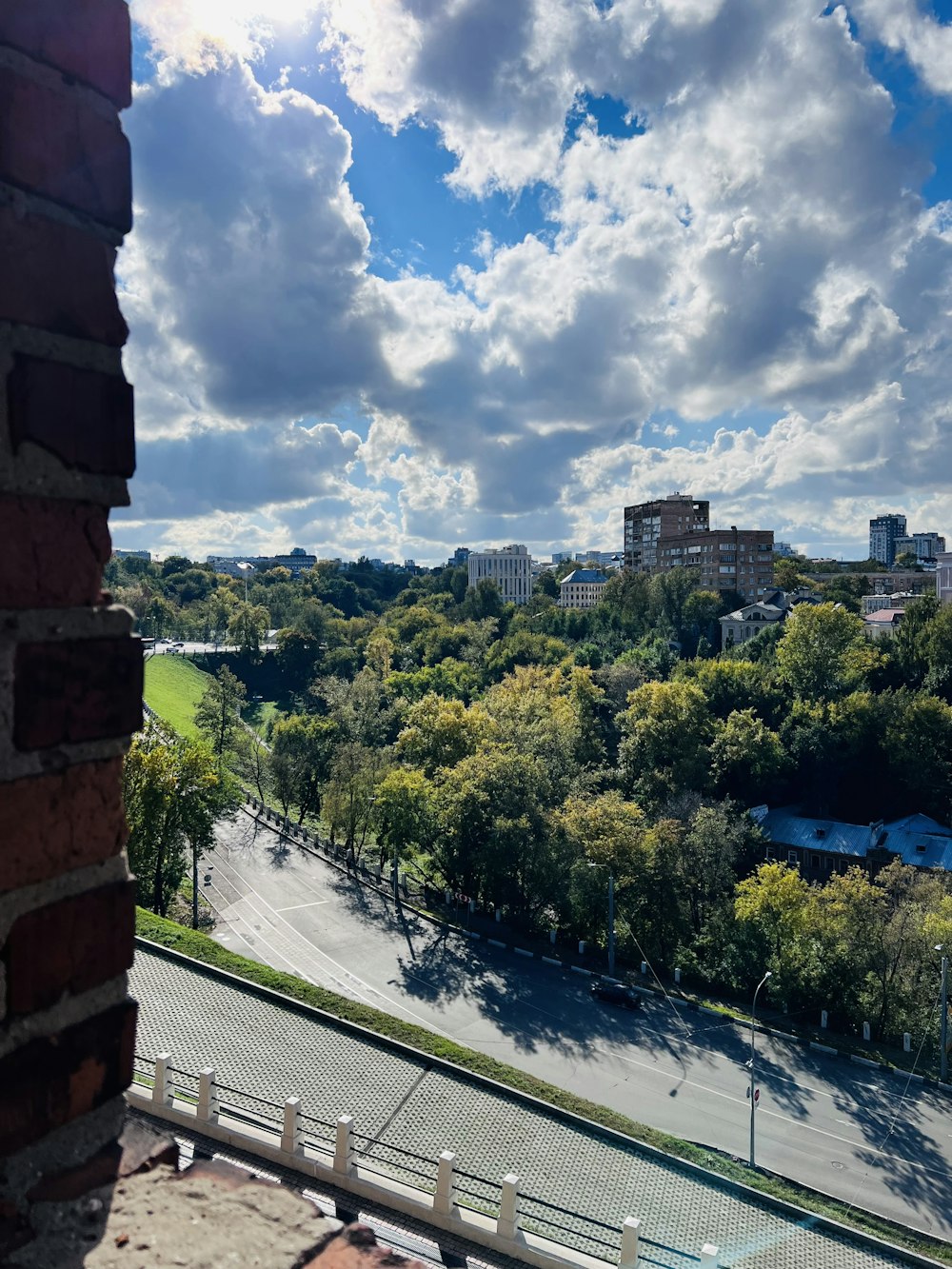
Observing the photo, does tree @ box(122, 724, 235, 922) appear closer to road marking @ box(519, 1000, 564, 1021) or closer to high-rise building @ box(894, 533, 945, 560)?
road marking @ box(519, 1000, 564, 1021)

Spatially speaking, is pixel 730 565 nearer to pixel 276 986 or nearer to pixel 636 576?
pixel 636 576

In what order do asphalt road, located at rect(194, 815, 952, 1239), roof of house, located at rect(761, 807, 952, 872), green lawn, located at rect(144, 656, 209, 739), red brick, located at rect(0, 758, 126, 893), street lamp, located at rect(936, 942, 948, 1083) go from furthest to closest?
green lawn, located at rect(144, 656, 209, 739)
roof of house, located at rect(761, 807, 952, 872)
street lamp, located at rect(936, 942, 948, 1083)
asphalt road, located at rect(194, 815, 952, 1239)
red brick, located at rect(0, 758, 126, 893)

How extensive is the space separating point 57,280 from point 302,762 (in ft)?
132

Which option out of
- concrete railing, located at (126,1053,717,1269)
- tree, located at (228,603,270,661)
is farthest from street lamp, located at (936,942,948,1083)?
tree, located at (228,603,270,661)

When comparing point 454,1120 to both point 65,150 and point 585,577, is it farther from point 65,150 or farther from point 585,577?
point 585,577

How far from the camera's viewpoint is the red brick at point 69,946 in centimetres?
106

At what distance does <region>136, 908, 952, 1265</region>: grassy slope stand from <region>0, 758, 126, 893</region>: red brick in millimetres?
17028

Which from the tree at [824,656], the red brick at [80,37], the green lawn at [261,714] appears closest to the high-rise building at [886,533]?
the tree at [824,656]

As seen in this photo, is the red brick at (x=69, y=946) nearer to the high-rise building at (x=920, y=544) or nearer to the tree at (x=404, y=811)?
the tree at (x=404, y=811)

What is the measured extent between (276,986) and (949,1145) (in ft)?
50.8

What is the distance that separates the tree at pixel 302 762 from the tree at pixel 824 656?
25447mm

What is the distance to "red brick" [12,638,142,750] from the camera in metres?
1.06

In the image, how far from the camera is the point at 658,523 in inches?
3610

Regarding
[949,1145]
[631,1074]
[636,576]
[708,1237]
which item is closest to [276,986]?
[631,1074]
